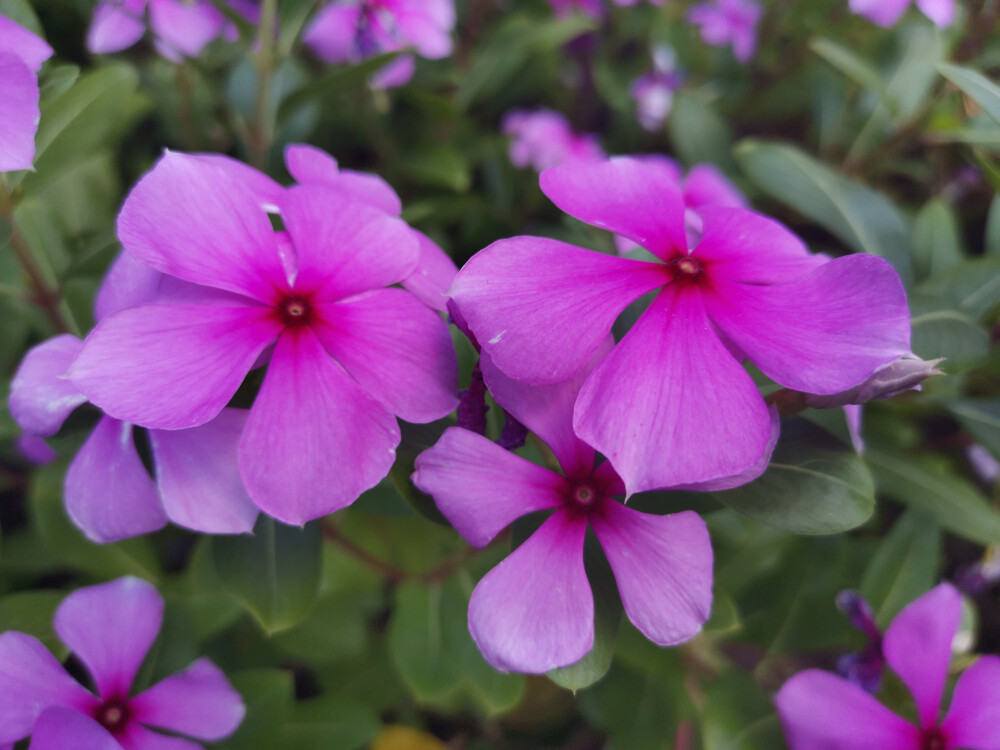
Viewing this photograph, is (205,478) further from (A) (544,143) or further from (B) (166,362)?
(A) (544,143)

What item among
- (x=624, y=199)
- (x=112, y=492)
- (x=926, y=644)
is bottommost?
(x=926, y=644)

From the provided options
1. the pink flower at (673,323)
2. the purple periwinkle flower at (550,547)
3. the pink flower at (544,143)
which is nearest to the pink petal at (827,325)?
the pink flower at (673,323)

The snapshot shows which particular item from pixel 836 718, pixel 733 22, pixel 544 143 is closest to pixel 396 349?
pixel 836 718

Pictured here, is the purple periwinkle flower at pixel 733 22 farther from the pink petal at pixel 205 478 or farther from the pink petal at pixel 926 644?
the pink petal at pixel 205 478

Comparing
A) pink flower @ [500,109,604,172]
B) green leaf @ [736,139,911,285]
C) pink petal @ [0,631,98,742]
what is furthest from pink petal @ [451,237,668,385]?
pink flower @ [500,109,604,172]

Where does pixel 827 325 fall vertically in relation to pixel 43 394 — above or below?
above
